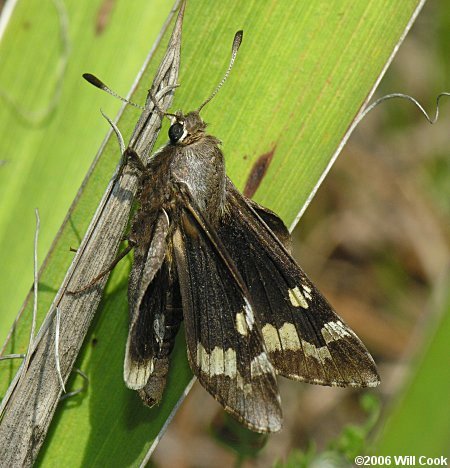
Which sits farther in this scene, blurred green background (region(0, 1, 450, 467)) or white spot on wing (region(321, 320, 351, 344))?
blurred green background (region(0, 1, 450, 467))

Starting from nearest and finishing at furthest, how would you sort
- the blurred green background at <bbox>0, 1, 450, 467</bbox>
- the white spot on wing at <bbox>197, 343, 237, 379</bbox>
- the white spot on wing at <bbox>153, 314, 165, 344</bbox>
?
the white spot on wing at <bbox>197, 343, 237, 379</bbox>
the white spot on wing at <bbox>153, 314, 165, 344</bbox>
the blurred green background at <bbox>0, 1, 450, 467</bbox>

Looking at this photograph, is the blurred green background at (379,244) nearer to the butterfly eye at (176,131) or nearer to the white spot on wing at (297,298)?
the white spot on wing at (297,298)

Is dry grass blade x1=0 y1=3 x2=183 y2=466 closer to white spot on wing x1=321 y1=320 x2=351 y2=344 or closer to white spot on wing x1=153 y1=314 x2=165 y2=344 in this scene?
white spot on wing x1=153 y1=314 x2=165 y2=344

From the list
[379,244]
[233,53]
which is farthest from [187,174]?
[379,244]

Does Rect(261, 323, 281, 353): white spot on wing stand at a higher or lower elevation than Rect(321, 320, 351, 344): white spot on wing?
lower

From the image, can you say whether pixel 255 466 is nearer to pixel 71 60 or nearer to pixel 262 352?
pixel 262 352

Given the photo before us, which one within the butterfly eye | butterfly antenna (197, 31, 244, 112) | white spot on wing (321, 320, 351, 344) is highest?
butterfly antenna (197, 31, 244, 112)

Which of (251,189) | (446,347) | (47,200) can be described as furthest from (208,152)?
(446,347)

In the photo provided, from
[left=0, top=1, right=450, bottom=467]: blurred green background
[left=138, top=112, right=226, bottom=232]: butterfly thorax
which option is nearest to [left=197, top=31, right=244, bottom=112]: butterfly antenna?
[left=138, top=112, right=226, bottom=232]: butterfly thorax
